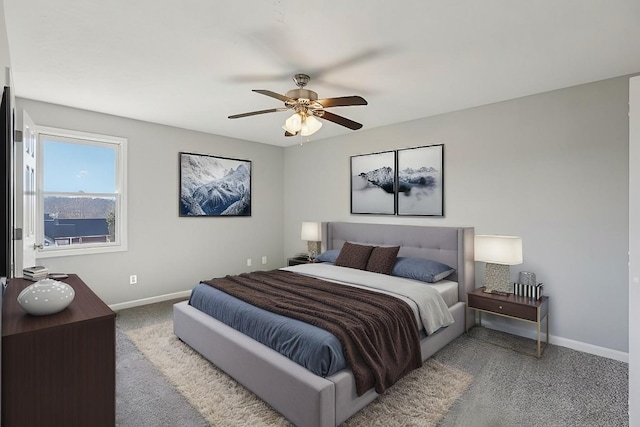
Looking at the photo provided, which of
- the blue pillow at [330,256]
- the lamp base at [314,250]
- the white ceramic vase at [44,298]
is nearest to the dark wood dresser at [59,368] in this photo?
the white ceramic vase at [44,298]

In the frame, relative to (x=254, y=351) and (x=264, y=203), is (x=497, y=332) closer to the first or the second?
(x=254, y=351)

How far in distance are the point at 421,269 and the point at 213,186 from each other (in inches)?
133

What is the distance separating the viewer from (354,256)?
4176mm

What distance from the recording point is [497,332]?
3559 millimetres

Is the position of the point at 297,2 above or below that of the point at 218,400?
above

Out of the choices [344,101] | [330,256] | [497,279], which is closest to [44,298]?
[344,101]

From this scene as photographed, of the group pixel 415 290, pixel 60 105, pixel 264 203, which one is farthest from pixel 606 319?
pixel 60 105

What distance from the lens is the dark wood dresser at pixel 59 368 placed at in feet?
4.61

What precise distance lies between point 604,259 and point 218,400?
11.5ft

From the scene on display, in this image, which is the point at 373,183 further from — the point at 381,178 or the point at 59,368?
the point at 59,368

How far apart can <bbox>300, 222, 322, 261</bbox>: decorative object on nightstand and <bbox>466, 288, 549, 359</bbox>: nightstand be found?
2419 mm

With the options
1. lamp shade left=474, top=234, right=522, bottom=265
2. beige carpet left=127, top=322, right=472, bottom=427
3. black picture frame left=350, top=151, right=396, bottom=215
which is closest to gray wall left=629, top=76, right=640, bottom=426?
beige carpet left=127, top=322, right=472, bottom=427

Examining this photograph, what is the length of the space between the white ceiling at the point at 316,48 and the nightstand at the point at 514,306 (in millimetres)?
2057

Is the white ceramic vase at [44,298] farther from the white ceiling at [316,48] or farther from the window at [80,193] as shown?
the window at [80,193]
